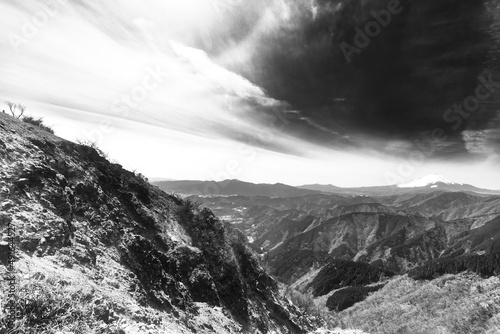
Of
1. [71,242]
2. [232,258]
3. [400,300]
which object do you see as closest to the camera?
[71,242]

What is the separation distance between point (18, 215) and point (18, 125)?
14816 mm

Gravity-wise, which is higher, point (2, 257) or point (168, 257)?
point (2, 257)

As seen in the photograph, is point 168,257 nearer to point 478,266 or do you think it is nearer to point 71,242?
point 71,242

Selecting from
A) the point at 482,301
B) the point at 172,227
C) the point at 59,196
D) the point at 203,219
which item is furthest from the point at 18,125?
the point at 482,301

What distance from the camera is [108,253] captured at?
93.0ft

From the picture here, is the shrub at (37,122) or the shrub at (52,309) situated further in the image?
the shrub at (37,122)

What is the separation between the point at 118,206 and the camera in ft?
116

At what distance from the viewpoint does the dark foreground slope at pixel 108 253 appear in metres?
18.8
